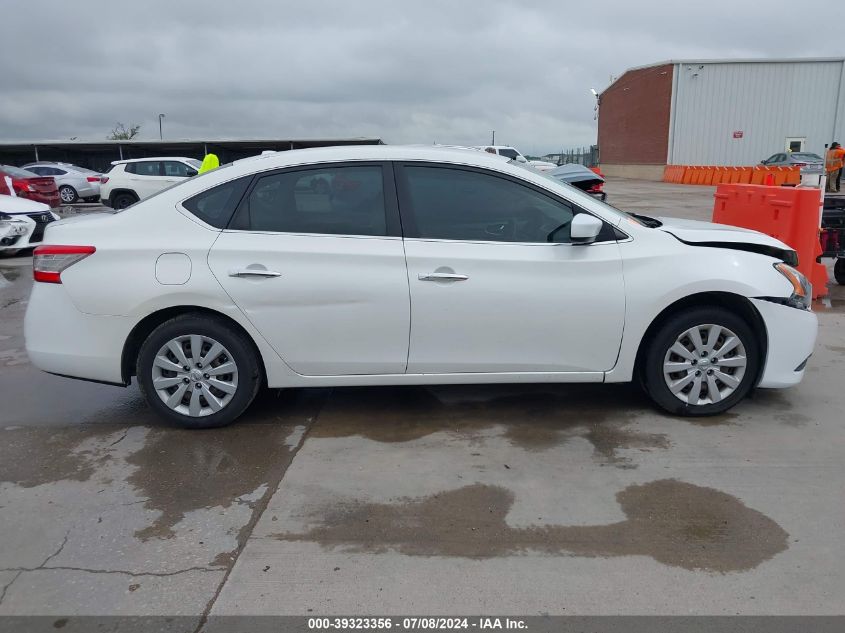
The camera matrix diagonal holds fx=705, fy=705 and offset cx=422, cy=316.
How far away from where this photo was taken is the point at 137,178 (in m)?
20.5

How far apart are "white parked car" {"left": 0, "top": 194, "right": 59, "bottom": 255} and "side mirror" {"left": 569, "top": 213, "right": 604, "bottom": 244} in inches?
445

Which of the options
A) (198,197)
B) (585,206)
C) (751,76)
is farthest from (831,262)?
(751,76)

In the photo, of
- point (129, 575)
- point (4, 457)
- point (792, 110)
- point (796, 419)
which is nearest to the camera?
point (129, 575)

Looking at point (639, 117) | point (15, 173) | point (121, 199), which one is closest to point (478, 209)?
point (15, 173)

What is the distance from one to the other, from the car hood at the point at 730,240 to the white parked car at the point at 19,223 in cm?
1148

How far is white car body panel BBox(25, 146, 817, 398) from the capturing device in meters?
4.22

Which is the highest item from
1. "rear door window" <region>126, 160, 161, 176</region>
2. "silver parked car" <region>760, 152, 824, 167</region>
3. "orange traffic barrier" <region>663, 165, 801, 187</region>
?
"silver parked car" <region>760, 152, 824, 167</region>

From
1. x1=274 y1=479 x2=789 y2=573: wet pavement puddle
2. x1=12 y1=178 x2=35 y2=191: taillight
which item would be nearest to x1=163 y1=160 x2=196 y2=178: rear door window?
x1=12 y1=178 x2=35 y2=191: taillight

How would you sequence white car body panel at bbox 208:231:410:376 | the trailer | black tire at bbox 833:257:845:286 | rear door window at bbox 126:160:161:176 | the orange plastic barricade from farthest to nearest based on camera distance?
rear door window at bbox 126:160:161:176, black tire at bbox 833:257:845:286, the trailer, the orange plastic barricade, white car body panel at bbox 208:231:410:376

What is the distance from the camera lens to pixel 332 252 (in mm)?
4234

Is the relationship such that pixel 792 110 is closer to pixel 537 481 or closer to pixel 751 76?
pixel 751 76

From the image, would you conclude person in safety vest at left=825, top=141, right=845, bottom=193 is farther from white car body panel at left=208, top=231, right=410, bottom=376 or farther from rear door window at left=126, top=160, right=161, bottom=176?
white car body panel at left=208, top=231, right=410, bottom=376

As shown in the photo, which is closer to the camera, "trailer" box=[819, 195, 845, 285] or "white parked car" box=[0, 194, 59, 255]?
"trailer" box=[819, 195, 845, 285]

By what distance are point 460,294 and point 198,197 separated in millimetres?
1750
